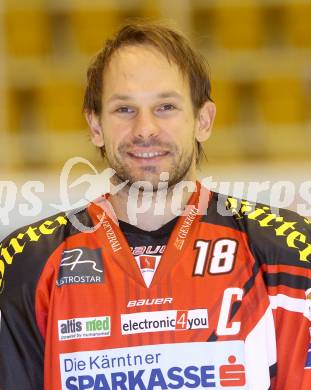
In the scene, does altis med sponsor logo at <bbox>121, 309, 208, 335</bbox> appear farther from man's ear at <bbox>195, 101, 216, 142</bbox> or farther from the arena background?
the arena background

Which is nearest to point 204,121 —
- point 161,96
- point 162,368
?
point 161,96

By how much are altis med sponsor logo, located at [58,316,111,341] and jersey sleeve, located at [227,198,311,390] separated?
1.36 feet

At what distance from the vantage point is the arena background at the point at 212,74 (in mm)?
4965

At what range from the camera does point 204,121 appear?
2426 mm

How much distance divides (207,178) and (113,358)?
272 cm

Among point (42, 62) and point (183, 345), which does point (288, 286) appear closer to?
point (183, 345)

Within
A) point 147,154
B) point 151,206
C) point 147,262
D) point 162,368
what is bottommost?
point 162,368

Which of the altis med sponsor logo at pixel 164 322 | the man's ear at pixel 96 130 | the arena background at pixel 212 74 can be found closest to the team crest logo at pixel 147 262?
the altis med sponsor logo at pixel 164 322

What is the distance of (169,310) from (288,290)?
296mm

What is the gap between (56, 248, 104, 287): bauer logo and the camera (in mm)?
2195

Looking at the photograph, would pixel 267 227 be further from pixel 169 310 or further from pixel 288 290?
pixel 169 310

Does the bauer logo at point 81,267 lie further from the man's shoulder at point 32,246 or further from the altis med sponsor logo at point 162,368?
the altis med sponsor logo at point 162,368

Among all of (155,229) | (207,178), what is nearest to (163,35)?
(155,229)

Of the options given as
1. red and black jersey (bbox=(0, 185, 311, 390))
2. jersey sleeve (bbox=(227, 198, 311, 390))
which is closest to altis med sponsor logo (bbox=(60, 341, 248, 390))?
red and black jersey (bbox=(0, 185, 311, 390))
